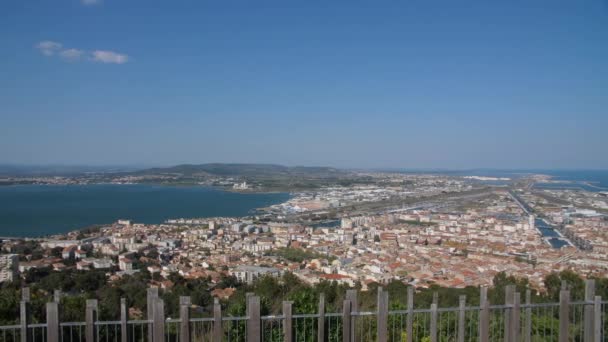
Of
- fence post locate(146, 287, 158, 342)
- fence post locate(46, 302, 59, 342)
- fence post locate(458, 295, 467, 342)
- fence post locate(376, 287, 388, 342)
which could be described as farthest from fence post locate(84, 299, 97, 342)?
fence post locate(458, 295, 467, 342)

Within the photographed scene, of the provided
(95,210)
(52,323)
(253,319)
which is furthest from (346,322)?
(95,210)

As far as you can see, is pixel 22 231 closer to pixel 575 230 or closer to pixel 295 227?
pixel 295 227

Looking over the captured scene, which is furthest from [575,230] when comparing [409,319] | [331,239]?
[409,319]

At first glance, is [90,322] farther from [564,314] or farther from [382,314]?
[564,314]

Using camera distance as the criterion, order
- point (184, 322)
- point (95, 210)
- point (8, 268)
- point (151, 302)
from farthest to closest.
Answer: point (95, 210)
point (8, 268)
point (151, 302)
point (184, 322)

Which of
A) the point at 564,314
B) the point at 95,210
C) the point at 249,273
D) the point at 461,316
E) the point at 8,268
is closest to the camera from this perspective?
the point at 461,316

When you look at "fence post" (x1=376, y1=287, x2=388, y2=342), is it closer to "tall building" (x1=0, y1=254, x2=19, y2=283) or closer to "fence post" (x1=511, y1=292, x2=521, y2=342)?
"fence post" (x1=511, y1=292, x2=521, y2=342)
